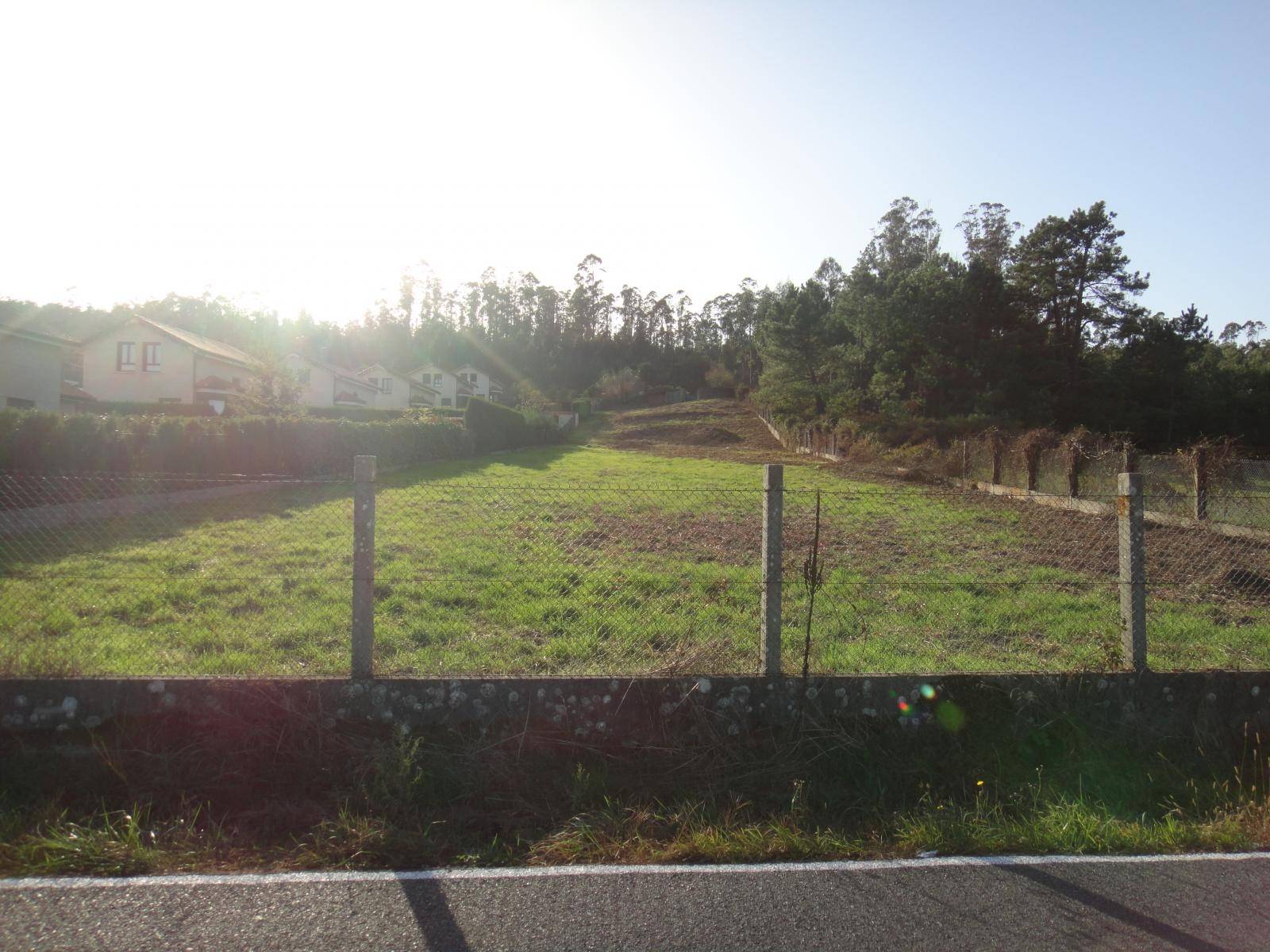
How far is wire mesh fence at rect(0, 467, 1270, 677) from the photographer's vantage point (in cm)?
548

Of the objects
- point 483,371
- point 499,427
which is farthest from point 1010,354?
point 483,371

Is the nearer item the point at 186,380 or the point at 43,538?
the point at 43,538

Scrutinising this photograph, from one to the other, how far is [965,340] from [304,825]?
35.5 meters

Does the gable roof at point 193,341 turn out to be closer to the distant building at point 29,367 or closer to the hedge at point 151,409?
the hedge at point 151,409

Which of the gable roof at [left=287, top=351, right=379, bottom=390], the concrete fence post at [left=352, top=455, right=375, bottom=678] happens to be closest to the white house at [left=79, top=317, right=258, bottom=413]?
the gable roof at [left=287, top=351, right=379, bottom=390]

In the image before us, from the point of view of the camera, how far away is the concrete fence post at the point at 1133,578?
15.8ft

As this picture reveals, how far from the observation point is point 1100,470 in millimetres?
16078

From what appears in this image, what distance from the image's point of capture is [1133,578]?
4812 millimetres

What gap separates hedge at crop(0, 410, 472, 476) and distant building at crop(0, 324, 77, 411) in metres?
9.08

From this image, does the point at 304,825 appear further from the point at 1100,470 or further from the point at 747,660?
the point at 1100,470

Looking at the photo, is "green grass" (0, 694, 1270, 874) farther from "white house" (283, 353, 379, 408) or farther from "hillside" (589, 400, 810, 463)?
"white house" (283, 353, 379, 408)

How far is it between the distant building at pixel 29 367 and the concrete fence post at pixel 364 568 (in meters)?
23.7

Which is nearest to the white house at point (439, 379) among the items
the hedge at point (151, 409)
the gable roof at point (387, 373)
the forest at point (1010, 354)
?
the gable roof at point (387, 373)

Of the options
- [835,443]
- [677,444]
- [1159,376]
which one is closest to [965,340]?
[835,443]
